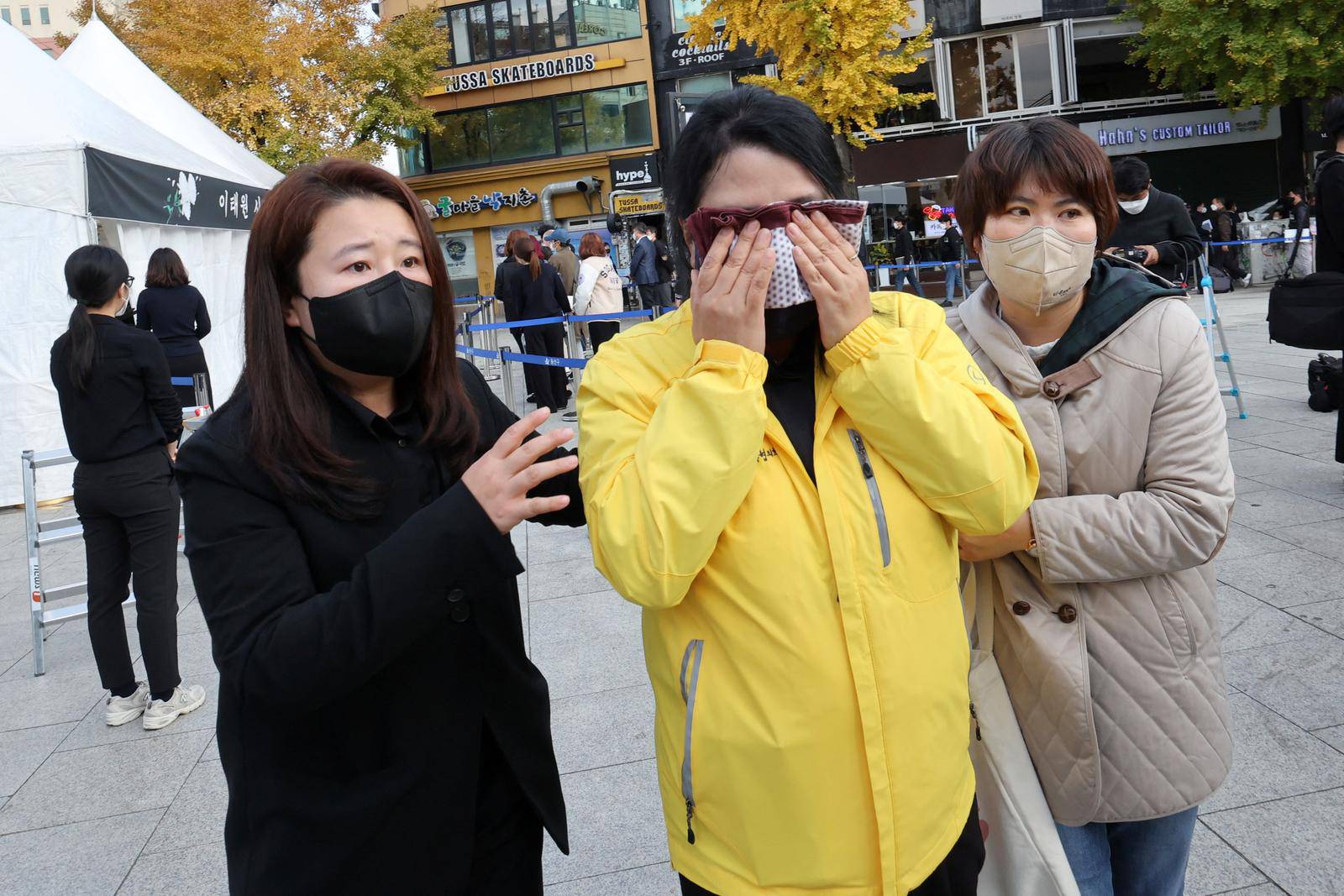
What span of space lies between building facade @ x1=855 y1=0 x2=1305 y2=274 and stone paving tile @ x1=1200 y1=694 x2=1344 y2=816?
2370cm

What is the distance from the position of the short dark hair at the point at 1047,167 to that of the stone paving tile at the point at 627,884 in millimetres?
2099

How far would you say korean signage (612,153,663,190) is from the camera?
109 feet

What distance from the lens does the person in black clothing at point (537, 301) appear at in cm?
1173

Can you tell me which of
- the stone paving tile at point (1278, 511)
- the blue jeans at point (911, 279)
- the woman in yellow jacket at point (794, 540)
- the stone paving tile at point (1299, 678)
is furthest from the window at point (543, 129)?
the woman in yellow jacket at point (794, 540)

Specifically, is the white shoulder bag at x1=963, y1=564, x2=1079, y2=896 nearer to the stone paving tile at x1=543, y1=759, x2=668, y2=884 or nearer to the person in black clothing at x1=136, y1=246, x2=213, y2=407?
the stone paving tile at x1=543, y1=759, x2=668, y2=884

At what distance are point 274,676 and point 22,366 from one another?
912 centimetres

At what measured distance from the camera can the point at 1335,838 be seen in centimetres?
274

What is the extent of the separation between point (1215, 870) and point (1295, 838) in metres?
0.29

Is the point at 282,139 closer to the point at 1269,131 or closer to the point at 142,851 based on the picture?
the point at 142,851

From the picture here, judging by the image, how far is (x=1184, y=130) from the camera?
1046 inches

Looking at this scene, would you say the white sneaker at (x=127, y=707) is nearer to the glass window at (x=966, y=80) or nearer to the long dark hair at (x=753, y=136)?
the long dark hair at (x=753, y=136)

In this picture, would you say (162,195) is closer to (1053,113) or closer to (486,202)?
(1053,113)

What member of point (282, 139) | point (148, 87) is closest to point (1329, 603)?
point (148, 87)

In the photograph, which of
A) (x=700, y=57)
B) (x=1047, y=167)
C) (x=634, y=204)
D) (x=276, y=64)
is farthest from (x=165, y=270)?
(x=700, y=57)
